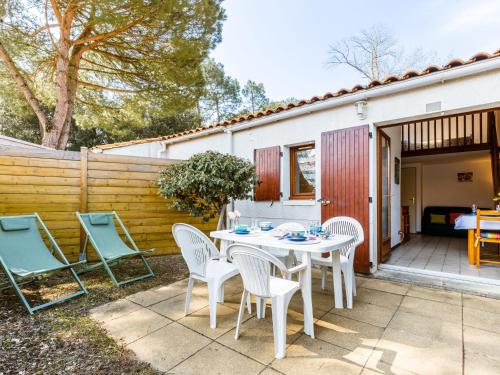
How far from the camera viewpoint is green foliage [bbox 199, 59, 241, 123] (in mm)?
15781

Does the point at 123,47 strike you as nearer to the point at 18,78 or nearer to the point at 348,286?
the point at 18,78

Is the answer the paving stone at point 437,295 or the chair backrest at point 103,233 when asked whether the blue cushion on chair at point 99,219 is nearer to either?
the chair backrest at point 103,233

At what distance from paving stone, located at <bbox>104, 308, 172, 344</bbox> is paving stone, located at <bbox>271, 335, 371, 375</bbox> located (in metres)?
1.24

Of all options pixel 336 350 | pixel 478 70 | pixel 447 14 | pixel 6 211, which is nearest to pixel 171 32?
pixel 6 211

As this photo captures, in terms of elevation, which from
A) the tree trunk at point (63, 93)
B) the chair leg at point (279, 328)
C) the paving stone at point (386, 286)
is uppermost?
the tree trunk at point (63, 93)

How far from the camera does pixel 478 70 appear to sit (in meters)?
3.19

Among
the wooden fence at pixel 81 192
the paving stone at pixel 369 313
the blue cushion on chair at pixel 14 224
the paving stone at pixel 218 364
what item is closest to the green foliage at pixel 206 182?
the wooden fence at pixel 81 192

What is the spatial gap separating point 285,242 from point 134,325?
1.69 m

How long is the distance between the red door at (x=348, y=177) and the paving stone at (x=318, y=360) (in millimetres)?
2202

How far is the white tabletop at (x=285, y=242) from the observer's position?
2414mm

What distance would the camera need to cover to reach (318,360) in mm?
2029

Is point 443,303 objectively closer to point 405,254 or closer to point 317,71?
point 405,254

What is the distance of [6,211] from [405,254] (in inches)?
274

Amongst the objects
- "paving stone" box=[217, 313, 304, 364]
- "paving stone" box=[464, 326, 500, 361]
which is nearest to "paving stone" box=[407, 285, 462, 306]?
"paving stone" box=[464, 326, 500, 361]
